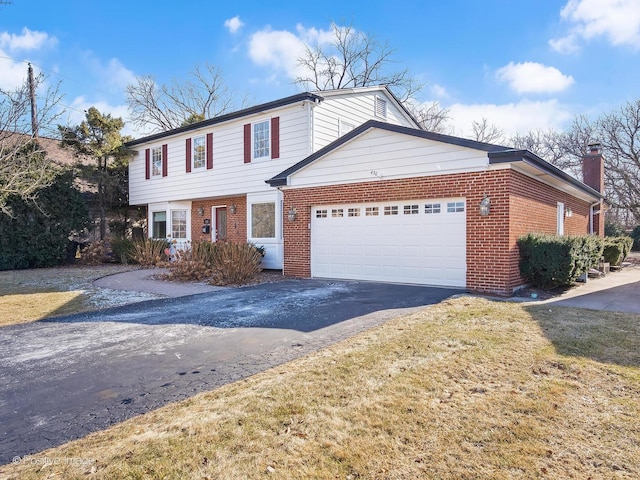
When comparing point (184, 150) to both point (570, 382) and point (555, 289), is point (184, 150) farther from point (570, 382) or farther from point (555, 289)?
point (570, 382)

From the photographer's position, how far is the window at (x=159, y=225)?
61.8 ft

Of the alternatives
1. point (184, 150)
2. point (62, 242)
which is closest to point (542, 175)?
point (184, 150)

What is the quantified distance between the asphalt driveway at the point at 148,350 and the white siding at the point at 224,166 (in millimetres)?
Answer: 6396

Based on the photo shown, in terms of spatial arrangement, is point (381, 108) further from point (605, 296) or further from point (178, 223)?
point (605, 296)

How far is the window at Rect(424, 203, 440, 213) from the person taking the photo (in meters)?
9.63

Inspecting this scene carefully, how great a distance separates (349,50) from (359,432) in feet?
103

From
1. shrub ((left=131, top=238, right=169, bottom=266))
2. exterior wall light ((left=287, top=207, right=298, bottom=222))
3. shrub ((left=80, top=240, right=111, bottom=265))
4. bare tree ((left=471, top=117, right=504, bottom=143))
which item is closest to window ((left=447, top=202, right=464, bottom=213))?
exterior wall light ((left=287, top=207, right=298, bottom=222))

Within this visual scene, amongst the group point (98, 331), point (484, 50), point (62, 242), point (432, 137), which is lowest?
point (98, 331)

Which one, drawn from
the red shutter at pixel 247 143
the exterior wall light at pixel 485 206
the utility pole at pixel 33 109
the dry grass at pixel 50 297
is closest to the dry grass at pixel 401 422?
the exterior wall light at pixel 485 206

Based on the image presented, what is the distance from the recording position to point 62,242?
16438 mm

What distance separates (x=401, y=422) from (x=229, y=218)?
13870 mm

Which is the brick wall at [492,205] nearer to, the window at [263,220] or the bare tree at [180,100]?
the window at [263,220]

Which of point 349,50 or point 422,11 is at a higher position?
point 349,50

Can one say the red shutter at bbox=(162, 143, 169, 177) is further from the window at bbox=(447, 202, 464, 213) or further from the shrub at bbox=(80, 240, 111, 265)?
the window at bbox=(447, 202, 464, 213)
